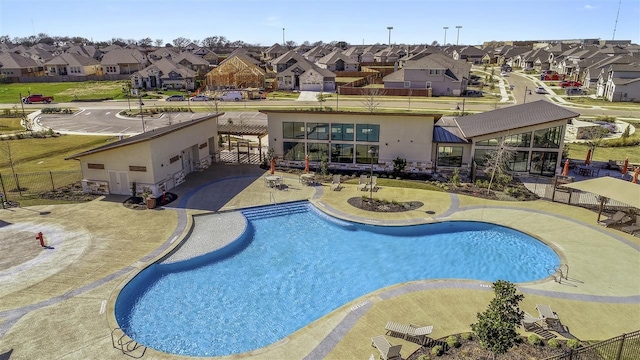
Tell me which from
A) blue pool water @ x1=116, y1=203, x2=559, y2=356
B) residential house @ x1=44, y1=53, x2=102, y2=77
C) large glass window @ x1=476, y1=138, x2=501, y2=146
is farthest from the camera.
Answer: residential house @ x1=44, y1=53, x2=102, y2=77

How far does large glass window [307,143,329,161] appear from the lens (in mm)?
34719

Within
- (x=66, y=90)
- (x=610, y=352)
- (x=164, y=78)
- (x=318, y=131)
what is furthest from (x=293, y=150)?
(x=66, y=90)

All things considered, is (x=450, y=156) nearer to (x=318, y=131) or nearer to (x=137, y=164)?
(x=318, y=131)

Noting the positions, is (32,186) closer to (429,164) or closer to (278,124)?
(278,124)

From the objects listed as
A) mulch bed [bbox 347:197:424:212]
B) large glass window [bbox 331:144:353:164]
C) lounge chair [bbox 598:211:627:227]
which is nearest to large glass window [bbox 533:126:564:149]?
lounge chair [bbox 598:211:627:227]

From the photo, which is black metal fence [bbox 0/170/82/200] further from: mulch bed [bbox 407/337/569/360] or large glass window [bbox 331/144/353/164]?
mulch bed [bbox 407/337/569/360]

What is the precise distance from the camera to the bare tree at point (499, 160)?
96.4 ft

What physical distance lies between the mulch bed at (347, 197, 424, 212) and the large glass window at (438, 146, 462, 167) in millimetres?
7498

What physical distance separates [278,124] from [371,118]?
7.92 m

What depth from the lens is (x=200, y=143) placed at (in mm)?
33812

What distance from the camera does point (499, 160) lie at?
29891 millimetres

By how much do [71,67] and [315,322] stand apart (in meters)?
111

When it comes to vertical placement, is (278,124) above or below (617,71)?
below

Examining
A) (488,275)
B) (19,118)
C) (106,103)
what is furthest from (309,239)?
(106,103)
